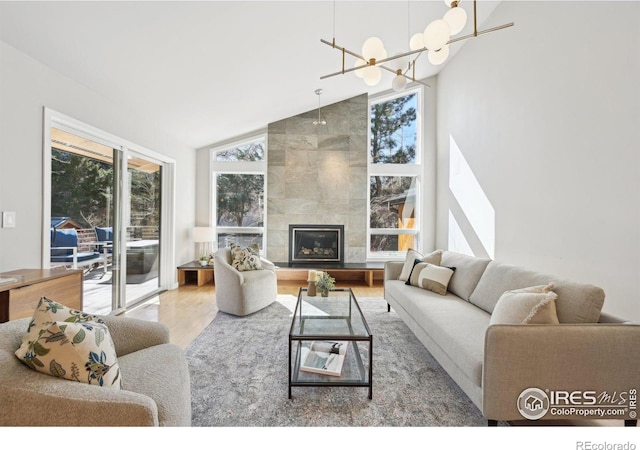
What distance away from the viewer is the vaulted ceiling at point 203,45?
7.08 feet

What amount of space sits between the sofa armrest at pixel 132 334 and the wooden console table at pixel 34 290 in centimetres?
62

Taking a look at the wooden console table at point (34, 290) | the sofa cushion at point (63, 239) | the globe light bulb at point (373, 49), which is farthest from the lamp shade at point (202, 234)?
the globe light bulb at point (373, 49)

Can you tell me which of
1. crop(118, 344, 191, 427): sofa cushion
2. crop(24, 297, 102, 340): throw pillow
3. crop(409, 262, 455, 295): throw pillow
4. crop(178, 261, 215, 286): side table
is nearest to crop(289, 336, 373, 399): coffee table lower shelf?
crop(118, 344, 191, 427): sofa cushion

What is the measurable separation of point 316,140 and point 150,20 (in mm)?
3505

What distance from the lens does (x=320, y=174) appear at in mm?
5590

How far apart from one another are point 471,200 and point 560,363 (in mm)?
3176

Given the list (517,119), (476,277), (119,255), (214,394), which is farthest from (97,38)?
(517,119)

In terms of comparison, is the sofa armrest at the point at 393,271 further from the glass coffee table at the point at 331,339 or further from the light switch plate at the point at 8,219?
the light switch plate at the point at 8,219

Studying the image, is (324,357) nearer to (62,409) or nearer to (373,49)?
(62,409)

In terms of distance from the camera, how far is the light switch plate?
2080mm

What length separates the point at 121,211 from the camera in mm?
3471

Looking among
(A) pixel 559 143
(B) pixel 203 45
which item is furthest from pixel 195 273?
(A) pixel 559 143

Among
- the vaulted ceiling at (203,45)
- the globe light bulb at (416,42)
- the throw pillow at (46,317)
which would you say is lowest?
the throw pillow at (46,317)

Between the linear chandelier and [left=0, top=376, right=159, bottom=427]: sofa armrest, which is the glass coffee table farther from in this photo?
the linear chandelier
